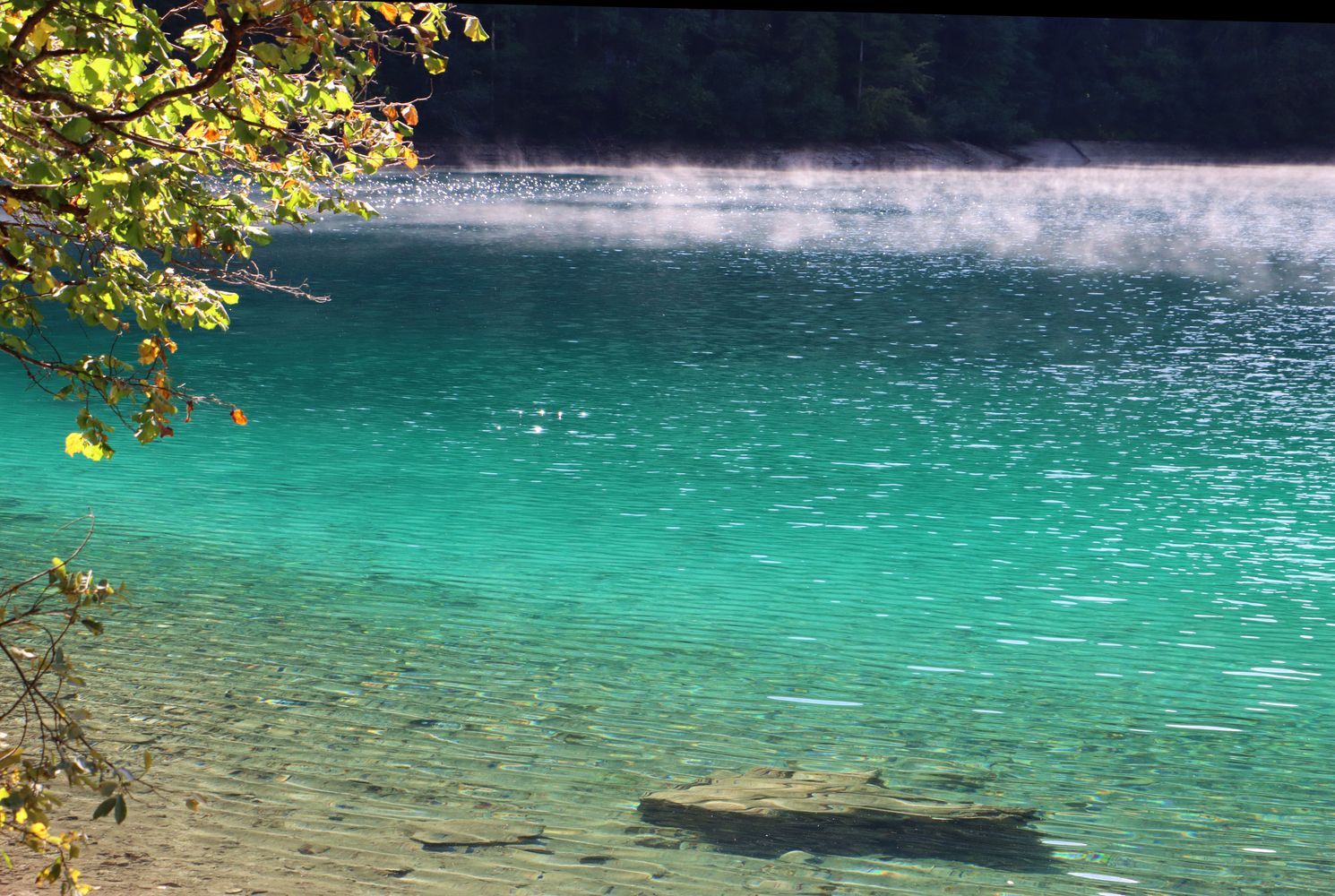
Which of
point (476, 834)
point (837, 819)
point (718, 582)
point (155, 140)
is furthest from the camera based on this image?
point (718, 582)

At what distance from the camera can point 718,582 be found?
10305 millimetres

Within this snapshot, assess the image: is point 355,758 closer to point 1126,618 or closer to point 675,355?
point 1126,618

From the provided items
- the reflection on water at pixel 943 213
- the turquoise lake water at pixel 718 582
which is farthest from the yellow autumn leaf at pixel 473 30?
the reflection on water at pixel 943 213

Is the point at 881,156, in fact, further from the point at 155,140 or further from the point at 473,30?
the point at 155,140

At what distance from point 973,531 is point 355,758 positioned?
6416 mm

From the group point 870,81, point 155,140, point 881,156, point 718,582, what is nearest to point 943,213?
point 881,156

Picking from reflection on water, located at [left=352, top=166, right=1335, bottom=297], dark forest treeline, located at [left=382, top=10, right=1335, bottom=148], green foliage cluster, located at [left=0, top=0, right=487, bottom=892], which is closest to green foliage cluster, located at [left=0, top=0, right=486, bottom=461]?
green foliage cluster, located at [left=0, top=0, right=487, bottom=892]

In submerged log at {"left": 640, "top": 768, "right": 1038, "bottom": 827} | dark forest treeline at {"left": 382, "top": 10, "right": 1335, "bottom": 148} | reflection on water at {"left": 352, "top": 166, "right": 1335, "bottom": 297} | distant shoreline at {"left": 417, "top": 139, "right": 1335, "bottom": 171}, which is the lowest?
submerged log at {"left": 640, "top": 768, "right": 1038, "bottom": 827}

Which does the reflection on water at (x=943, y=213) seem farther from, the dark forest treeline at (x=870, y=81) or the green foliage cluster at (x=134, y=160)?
the green foliage cluster at (x=134, y=160)

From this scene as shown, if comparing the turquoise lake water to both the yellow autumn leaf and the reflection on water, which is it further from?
the reflection on water

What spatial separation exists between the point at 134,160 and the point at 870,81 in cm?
6532

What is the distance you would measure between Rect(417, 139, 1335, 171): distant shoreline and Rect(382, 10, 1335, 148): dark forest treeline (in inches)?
27.2

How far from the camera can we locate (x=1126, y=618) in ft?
32.1

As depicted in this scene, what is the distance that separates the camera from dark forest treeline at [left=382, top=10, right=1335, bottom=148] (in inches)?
2477
